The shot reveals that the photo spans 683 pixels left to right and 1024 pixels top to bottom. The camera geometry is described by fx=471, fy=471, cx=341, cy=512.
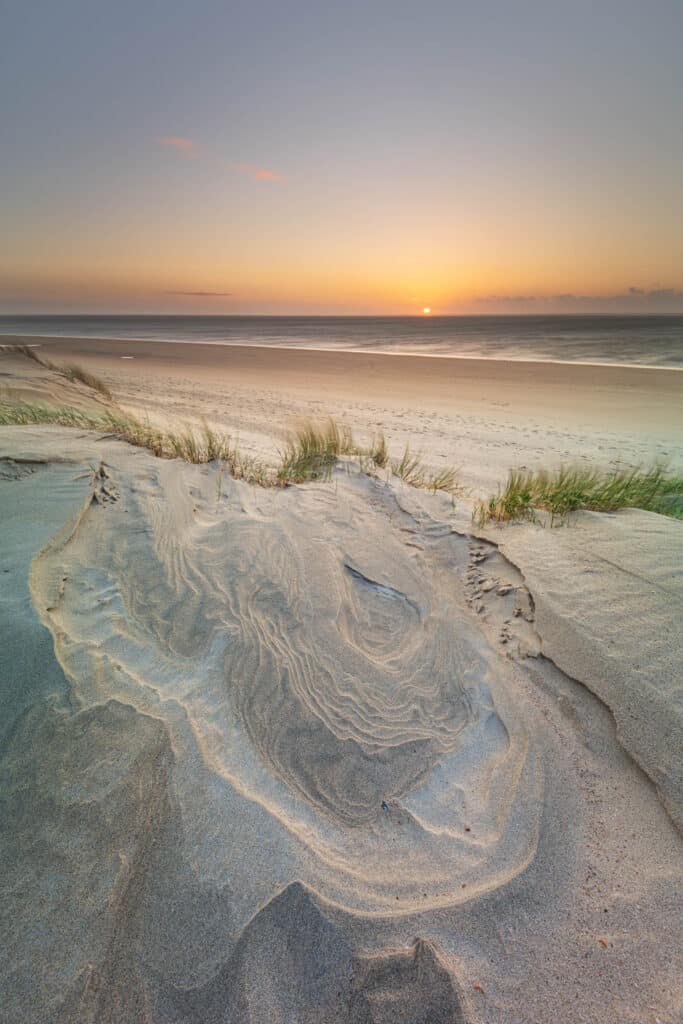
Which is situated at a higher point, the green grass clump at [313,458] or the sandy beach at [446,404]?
the green grass clump at [313,458]

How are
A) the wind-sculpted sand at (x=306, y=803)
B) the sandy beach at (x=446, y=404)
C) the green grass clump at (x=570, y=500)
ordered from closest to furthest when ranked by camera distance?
the wind-sculpted sand at (x=306, y=803), the green grass clump at (x=570, y=500), the sandy beach at (x=446, y=404)

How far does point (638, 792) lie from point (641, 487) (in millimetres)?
3623

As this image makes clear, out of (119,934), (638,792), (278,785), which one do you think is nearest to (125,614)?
(278,785)

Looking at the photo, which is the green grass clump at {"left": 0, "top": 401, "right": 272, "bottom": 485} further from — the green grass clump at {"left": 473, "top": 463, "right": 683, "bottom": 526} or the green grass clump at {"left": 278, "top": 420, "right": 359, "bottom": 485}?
the green grass clump at {"left": 473, "top": 463, "right": 683, "bottom": 526}

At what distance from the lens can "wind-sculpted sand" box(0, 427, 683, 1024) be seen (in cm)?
136

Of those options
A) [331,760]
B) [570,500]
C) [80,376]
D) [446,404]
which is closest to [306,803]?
[331,760]

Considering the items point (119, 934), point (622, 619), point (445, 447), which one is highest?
point (622, 619)

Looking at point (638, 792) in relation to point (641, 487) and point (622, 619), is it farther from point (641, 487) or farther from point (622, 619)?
point (641, 487)

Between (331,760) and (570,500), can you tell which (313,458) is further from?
(331,760)

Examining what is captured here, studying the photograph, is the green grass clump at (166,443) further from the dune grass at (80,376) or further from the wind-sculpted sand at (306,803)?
the dune grass at (80,376)

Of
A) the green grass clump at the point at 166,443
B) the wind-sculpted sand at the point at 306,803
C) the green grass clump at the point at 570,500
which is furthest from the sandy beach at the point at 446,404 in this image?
the wind-sculpted sand at the point at 306,803

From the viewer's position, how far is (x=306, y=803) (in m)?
1.87

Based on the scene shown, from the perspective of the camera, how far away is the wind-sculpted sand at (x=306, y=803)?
1.36 meters

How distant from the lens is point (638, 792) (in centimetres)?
185
